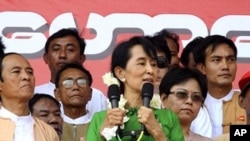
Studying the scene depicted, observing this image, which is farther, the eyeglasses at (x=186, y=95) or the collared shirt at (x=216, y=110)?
the collared shirt at (x=216, y=110)

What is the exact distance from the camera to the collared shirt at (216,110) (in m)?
5.98

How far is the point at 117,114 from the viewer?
4219 mm

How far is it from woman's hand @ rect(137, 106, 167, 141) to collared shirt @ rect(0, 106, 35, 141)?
3.21 ft

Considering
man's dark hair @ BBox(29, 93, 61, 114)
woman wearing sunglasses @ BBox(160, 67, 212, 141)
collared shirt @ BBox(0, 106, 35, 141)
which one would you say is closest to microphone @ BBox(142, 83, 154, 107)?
woman wearing sunglasses @ BBox(160, 67, 212, 141)

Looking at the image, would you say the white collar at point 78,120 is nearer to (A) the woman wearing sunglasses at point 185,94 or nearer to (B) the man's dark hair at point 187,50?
(B) the man's dark hair at point 187,50

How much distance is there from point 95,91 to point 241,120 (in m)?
1.00

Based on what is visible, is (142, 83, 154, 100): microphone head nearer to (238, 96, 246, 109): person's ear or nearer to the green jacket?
the green jacket

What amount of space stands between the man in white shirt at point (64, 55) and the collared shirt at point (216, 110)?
674 mm

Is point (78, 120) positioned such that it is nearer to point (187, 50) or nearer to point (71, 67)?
point (71, 67)

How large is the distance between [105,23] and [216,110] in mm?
1259

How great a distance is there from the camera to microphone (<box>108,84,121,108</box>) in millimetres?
4238

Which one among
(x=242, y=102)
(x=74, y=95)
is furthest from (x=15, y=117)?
(x=242, y=102)

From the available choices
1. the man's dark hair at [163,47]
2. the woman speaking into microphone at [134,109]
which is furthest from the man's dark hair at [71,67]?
the woman speaking into microphone at [134,109]

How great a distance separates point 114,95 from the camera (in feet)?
14.0
